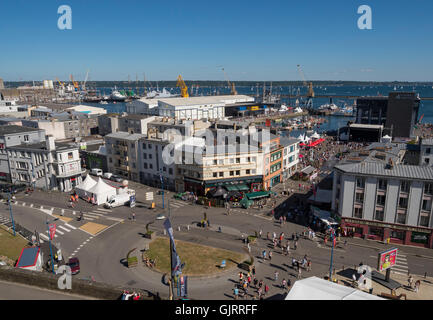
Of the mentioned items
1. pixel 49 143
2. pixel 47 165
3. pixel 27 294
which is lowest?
pixel 47 165

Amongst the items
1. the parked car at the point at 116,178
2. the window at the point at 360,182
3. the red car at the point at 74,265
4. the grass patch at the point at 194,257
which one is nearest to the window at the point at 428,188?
the window at the point at 360,182

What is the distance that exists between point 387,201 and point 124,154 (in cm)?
5815

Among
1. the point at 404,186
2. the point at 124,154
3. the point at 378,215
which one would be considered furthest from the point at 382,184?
the point at 124,154

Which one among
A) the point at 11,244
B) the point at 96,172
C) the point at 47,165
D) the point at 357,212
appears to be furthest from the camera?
the point at 96,172

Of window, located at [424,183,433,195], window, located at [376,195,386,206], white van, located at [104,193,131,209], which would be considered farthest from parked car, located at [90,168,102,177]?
window, located at [424,183,433,195]

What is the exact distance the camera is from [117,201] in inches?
2429

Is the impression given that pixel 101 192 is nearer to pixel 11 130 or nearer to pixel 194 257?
pixel 194 257

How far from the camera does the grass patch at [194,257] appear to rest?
39.7 metres

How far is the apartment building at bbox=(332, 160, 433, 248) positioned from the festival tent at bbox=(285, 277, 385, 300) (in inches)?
1055

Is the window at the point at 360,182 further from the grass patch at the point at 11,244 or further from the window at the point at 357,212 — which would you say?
the grass patch at the point at 11,244

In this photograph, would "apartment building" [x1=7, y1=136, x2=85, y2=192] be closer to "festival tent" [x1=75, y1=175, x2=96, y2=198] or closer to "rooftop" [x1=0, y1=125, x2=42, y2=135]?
"rooftop" [x1=0, y1=125, x2=42, y2=135]

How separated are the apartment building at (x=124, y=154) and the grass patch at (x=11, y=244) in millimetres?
31509

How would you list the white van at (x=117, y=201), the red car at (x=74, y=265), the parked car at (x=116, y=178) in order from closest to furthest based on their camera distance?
the red car at (x=74, y=265)
the white van at (x=117, y=201)
the parked car at (x=116, y=178)

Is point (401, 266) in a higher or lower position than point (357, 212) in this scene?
lower
